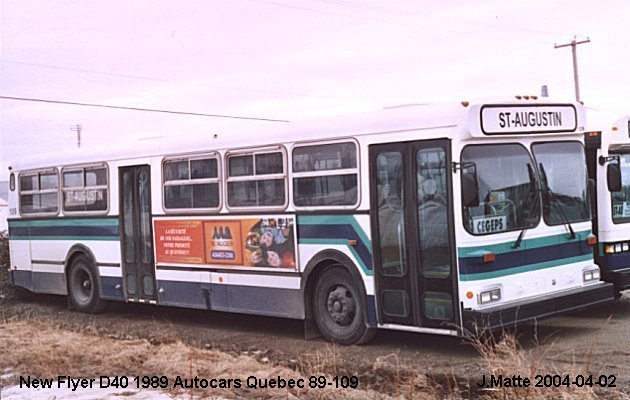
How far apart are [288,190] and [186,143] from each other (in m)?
2.38

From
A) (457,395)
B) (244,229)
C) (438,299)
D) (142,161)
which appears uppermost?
(142,161)

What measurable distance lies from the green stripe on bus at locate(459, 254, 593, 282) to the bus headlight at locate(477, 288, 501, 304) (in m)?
0.15

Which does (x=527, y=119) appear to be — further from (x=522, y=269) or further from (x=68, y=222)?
(x=68, y=222)

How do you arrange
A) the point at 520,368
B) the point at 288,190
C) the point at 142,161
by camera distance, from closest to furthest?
the point at 520,368 < the point at 288,190 < the point at 142,161

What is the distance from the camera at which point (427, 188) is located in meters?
9.99

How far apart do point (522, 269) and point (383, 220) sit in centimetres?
163

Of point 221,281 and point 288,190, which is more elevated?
point 288,190

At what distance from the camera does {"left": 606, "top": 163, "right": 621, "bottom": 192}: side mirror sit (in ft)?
38.4

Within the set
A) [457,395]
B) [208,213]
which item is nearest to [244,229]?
[208,213]

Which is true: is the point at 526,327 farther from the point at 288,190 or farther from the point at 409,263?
the point at 288,190

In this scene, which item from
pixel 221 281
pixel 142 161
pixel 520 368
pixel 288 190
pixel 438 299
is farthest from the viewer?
pixel 142 161

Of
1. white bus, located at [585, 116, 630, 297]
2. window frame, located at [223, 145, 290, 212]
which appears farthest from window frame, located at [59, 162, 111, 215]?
white bus, located at [585, 116, 630, 297]

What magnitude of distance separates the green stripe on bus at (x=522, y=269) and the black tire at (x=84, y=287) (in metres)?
7.74

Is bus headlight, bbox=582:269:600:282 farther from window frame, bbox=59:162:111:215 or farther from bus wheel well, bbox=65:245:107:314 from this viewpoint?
bus wheel well, bbox=65:245:107:314
